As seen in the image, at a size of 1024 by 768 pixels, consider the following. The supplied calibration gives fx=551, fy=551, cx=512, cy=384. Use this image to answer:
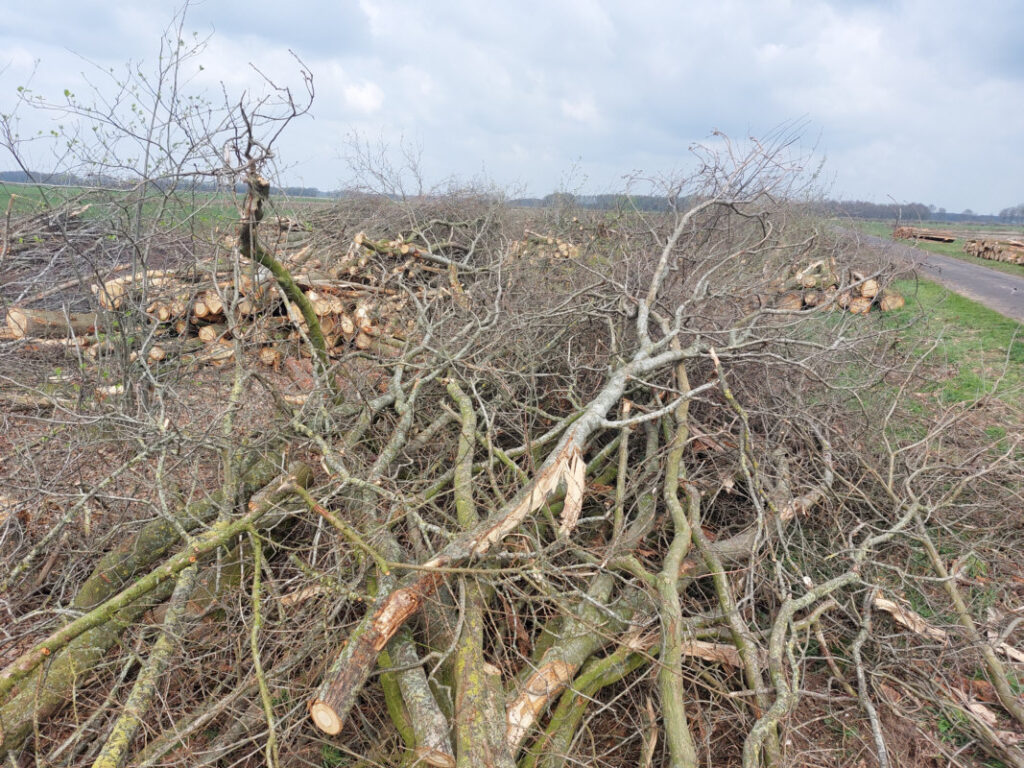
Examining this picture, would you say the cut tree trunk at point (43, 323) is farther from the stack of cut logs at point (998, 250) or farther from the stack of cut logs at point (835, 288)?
the stack of cut logs at point (998, 250)

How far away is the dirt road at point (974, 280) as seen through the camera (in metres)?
9.23

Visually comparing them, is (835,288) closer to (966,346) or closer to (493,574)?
(966,346)

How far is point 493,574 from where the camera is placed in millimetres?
2340

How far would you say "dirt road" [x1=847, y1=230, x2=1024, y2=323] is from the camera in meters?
9.23

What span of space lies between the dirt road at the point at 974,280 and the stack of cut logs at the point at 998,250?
3.46 ft

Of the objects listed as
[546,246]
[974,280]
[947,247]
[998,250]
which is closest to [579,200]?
[546,246]

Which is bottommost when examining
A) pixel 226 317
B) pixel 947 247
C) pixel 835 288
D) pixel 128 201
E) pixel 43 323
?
pixel 43 323

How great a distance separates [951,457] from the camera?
12.8 feet

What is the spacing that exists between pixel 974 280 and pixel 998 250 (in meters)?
6.50

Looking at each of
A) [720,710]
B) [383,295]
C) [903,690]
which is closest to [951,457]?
[903,690]

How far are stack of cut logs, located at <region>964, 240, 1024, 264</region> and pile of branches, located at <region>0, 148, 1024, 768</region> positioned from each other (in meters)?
15.8

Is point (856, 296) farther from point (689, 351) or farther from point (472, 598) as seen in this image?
point (472, 598)

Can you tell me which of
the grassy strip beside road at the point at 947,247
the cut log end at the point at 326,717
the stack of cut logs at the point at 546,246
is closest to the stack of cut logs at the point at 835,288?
the grassy strip beside road at the point at 947,247

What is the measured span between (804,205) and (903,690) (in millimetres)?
11760
